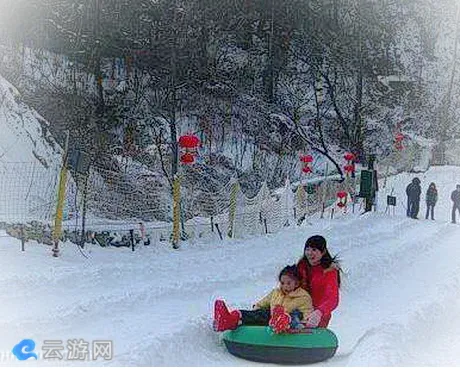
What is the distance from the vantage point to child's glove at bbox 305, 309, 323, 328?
6113 millimetres

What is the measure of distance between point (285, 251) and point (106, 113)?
448 inches

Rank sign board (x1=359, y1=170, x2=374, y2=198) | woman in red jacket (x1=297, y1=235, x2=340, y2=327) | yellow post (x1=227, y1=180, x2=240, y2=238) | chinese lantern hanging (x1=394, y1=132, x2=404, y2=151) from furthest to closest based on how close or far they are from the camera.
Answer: chinese lantern hanging (x1=394, y1=132, x2=404, y2=151) < sign board (x1=359, y1=170, x2=374, y2=198) < yellow post (x1=227, y1=180, x2=240, y2=238) < woman in red jacket (x1=297, y1=235, x2=340, y2=327)

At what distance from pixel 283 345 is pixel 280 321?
0.70ft

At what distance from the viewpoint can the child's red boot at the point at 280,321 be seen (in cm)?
593

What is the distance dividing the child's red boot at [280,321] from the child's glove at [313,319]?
0.21 metres

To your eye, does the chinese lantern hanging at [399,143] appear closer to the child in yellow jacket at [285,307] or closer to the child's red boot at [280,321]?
the child in yellow jacket at [285,307]

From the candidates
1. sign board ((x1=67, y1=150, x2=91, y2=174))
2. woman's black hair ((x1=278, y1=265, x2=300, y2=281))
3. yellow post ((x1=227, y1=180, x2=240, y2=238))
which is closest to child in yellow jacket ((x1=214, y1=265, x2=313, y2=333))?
woman's black hair ((x1=278, y1=265, x2=300, y2=281))

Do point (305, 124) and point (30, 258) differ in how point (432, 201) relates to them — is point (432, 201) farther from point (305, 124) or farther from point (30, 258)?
point (30, 258)

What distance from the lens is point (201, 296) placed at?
862 cm

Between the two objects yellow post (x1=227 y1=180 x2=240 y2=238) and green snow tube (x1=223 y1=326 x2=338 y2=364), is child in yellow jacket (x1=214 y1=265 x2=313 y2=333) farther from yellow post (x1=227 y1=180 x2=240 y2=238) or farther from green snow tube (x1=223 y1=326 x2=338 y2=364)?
yellow post (x1=227 y1=180 x2=240 y2=238)

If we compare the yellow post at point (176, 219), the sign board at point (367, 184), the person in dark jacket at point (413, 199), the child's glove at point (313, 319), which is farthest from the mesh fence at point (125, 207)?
the child's glove at point (313, 319)

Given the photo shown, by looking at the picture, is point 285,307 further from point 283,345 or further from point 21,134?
point 21,134

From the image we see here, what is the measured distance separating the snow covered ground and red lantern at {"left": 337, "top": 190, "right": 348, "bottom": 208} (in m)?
6.09

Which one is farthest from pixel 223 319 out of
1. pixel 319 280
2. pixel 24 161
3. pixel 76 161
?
pixel 24 161
